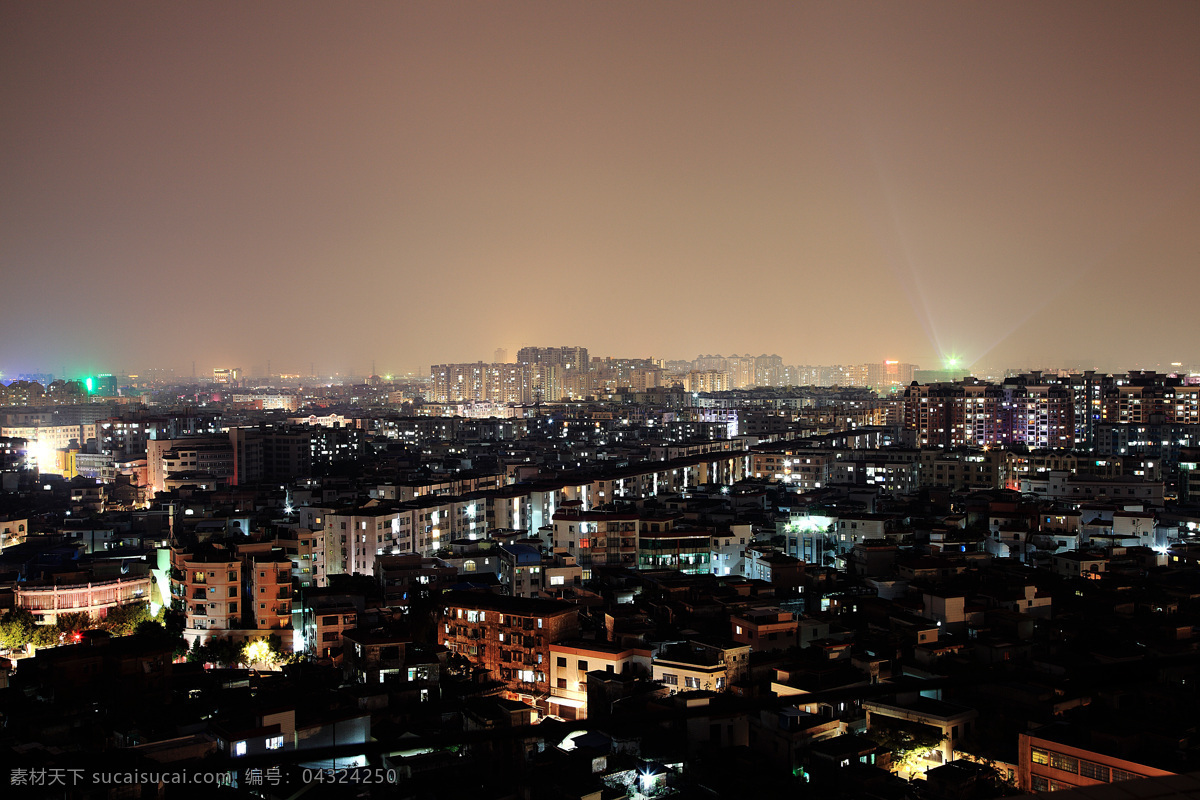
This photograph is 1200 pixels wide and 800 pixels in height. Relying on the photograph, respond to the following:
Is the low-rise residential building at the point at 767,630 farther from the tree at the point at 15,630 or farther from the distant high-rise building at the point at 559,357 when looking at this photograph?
the distant high-rise building at the point at 559,357

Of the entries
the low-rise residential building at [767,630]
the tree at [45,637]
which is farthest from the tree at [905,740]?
the tree at [45,637]

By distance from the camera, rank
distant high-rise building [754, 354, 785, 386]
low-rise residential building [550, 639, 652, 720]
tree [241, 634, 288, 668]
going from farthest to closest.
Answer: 1. distant high-rise building [754, 354, 785, 386]
2. tree [241, 634, 288, 668]
3. low-rise residential building [550, 639, 652, 720]

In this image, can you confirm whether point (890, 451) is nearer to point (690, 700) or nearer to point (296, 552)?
point (296, 552)

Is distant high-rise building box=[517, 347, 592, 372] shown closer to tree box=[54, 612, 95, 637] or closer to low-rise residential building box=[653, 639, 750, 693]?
tree box=[54, 612, 95, 637]

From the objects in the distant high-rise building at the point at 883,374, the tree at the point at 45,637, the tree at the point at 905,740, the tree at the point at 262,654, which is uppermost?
the distant high-rise building at the point at 883,374

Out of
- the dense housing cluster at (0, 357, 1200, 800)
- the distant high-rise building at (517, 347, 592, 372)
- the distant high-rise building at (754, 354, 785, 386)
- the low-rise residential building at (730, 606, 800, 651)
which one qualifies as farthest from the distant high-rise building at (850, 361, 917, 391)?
the low-rise residential building at (730, 606, 800, 651)

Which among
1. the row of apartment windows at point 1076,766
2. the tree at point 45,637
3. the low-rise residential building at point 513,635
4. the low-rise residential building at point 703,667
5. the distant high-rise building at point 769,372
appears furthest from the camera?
the distant high-rise building at point 769,372

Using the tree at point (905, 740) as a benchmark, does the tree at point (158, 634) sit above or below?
below

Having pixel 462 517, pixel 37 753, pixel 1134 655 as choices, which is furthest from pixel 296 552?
pixel 1134 655

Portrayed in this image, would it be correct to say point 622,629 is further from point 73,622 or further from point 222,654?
point 73,622
